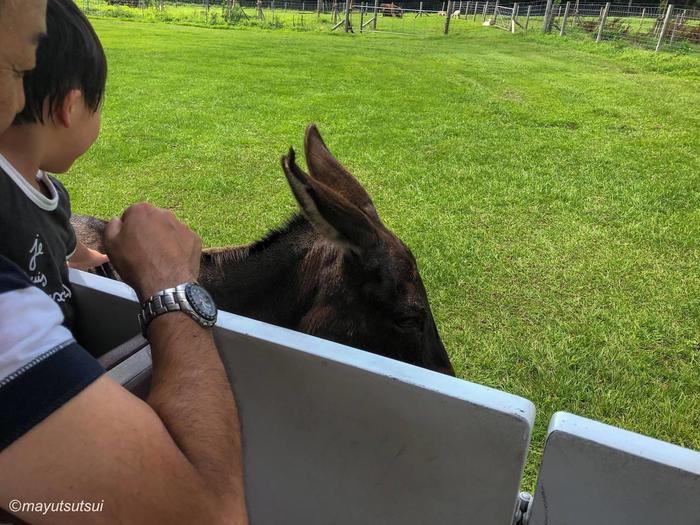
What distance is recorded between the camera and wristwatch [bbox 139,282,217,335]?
4.99 ft

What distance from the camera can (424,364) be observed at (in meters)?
2.63

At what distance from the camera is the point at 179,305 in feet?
5.02

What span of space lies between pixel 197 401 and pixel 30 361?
0.40m

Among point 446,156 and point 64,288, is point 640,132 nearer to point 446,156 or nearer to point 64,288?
point 446,156

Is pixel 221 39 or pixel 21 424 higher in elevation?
pixel 21 424

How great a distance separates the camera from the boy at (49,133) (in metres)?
1.54

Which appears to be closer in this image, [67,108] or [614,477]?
[614,477]

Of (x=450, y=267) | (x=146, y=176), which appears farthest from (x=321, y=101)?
(x=450, y=267)

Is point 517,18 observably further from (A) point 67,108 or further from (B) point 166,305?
(B) point 166,305

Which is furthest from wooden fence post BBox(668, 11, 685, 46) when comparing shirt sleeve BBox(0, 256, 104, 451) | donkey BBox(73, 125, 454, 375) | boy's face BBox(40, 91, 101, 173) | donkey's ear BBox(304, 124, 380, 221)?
shirt sleeve BBox(0, 256, 104, 451)

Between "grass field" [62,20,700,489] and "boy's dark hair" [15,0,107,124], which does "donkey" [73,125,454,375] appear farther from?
"grass field" [62,20,700,489]

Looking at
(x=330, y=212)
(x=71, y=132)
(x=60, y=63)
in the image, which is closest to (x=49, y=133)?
(x=71, y=132)

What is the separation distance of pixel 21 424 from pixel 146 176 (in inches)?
295

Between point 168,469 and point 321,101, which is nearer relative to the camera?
point 168,469
